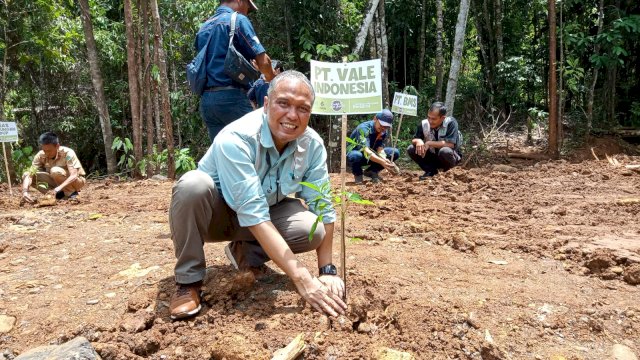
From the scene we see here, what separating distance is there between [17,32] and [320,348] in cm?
844

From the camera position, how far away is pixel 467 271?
2695 millimetres

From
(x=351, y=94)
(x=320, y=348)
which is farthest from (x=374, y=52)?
(x=320, y=348)

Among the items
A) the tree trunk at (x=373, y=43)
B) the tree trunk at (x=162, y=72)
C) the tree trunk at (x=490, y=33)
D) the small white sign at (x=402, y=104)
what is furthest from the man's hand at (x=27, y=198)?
the tree trunk at (x=490, y=33)

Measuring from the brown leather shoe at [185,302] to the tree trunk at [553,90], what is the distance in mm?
6881

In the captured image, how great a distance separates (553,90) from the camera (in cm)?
735

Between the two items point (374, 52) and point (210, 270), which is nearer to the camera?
point (210, 270)

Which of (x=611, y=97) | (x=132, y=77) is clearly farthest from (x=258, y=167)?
(x=611, y=97)

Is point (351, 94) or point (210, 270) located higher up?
point (351, 94)

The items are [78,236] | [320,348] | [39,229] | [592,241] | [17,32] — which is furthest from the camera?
[17,32]

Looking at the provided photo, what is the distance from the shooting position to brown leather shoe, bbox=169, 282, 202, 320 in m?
2.08

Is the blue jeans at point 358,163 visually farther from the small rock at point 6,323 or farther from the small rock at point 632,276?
the small rock at point 6,323

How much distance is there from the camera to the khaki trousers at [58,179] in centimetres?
560

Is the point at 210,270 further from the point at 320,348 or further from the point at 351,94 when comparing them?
the point at 351,94

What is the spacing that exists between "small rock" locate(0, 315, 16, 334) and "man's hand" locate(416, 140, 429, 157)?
4.85 meters
